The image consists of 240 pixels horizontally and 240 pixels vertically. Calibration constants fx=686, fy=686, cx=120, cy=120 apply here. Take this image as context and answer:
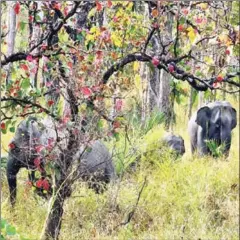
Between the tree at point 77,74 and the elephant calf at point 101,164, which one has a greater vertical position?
the tree at point 77,74

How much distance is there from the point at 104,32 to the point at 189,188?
201 centimetres

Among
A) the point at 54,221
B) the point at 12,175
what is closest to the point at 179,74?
the point at 54,221

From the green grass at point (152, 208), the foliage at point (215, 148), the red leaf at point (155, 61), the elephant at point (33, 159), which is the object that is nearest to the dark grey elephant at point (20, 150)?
the elephant at point (33, 159)

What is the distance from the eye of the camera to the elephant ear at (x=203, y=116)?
772 cm

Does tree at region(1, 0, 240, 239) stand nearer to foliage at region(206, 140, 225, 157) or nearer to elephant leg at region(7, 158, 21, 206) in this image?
elephant leg at region(7, 158, 21, 206)

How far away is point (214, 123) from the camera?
778 centimetres

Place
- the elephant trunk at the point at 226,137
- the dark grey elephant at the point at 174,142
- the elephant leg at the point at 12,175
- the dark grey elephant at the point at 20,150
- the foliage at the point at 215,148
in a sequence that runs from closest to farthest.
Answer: the dark grey elephant at the point at 20,150 < the elephant leg at the point at 12,175 < the foliage at the point at 215,148 < the dark grey elephant at the point at 174,142 < the elephant trunk at the point at 226,137

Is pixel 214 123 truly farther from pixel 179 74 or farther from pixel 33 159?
pixel 179 74

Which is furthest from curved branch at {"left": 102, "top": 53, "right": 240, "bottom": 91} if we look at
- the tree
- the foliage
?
the foliage

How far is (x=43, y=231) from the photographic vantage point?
4219mm

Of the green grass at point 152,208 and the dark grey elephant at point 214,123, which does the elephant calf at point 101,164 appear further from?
the dark grey elephant at point 214,123

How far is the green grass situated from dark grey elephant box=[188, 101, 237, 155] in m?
1.80

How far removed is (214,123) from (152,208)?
2894 millimetres

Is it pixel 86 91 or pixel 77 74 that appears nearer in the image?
pixel 86 91
